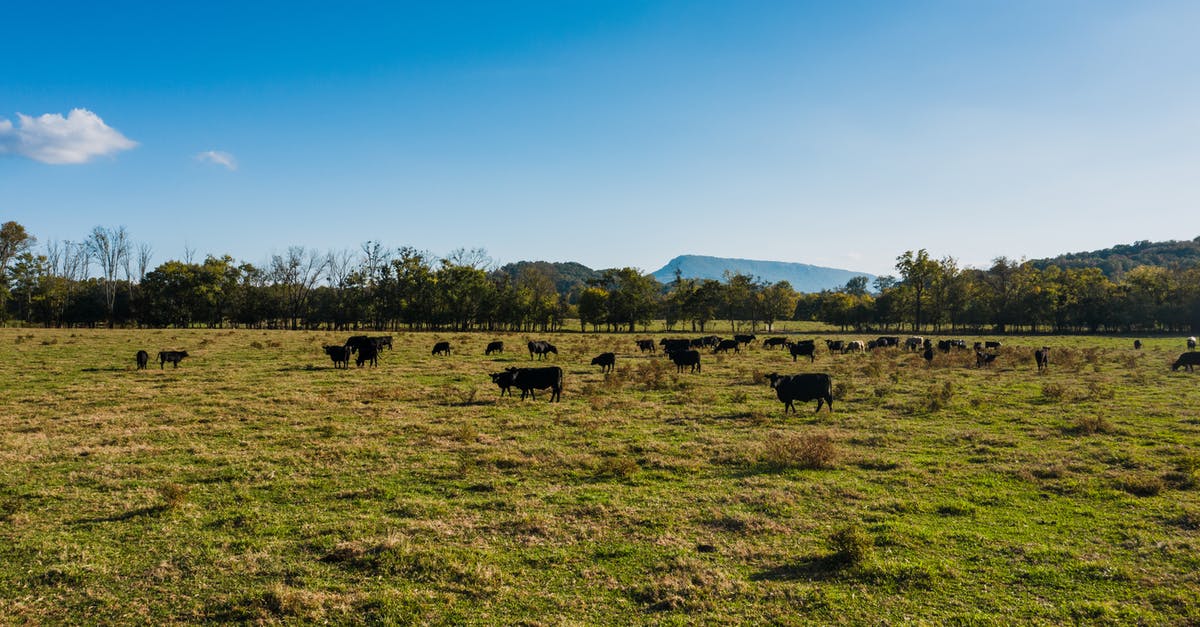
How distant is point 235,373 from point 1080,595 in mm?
31804

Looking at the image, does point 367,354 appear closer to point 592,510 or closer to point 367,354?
point 367,354

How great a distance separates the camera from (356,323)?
95750mm

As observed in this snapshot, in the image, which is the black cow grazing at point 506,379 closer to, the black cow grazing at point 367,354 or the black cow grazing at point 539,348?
the black cow grazing at point 367,354

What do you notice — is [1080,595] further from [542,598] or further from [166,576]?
[166,576]

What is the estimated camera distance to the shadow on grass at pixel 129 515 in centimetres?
938

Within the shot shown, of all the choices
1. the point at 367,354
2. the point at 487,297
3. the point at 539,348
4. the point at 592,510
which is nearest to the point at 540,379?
the point at 592,510

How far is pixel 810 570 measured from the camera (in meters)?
7.77

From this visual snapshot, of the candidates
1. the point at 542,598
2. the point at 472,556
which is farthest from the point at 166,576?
the point at 542,598

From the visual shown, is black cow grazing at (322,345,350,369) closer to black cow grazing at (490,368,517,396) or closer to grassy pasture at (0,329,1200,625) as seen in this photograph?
grassy pasture at (0,329,1200,625)

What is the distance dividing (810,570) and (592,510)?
377cm

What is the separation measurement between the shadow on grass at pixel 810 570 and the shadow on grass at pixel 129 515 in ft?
33.2

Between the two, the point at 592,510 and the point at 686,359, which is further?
the point at 686,359

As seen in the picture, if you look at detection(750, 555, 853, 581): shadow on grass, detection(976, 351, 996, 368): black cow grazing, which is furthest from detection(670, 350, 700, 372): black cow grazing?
detection(750, 555, 853, 581): shadow on grass

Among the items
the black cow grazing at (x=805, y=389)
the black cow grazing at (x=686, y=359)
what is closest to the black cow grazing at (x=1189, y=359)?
the black cow grazing at (x=686, y=359)
